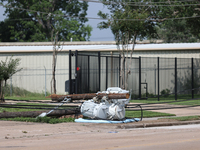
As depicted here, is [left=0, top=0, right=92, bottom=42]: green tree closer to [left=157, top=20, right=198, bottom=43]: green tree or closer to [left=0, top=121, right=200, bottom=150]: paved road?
[left=157, top=20, right=198, bottom=43]: green tree

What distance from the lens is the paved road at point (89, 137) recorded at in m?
8.18

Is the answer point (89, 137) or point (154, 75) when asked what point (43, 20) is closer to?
point (154, 75)

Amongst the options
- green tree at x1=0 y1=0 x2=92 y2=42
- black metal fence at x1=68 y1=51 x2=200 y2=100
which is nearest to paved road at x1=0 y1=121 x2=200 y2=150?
black metal fence at x1=68 y1=51 x2=200 y2=100

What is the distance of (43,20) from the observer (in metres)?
56.0

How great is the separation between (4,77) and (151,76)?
10672 millimetres

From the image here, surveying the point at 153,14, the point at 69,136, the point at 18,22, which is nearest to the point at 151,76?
the point at 153,14

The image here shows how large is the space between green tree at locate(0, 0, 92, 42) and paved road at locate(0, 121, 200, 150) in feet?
138

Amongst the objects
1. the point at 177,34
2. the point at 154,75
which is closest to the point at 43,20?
the point at 177,34

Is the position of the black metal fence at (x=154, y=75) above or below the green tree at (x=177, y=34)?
below

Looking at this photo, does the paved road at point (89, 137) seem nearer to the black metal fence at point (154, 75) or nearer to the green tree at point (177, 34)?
the black metal fence at point (154, 75)

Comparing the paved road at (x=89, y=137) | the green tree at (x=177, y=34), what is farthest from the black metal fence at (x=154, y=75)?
the green tree at (x=177, y=34)

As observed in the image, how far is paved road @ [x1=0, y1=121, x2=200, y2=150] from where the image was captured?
8.18 metres

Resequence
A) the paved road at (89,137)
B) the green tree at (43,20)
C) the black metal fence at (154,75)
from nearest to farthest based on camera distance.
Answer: the paved road at (89,137) → the black metal fence at (154,75) → the green tree at (43,20)

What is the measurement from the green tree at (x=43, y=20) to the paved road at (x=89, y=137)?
42062 millimetres
